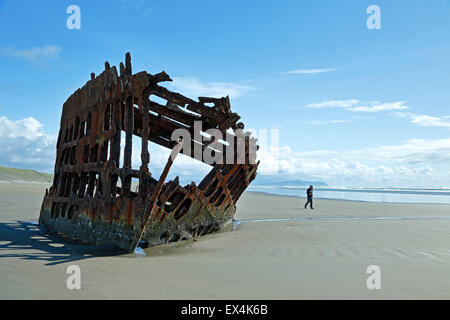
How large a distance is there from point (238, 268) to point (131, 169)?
255 centimetres

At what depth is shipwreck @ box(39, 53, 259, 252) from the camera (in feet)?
20.7

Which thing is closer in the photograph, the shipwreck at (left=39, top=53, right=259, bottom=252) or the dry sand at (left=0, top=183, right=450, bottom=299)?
the dry sand at (left=0, top=183, right=450, bottom=299)

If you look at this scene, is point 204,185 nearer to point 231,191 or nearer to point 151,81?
point 231,191

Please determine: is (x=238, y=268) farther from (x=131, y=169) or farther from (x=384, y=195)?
(x=384, y=195)

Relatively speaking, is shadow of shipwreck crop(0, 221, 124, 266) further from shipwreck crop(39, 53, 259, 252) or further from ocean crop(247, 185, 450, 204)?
ocean crop(247, 185, 450, 204)

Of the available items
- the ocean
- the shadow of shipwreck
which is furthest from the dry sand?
the ocean

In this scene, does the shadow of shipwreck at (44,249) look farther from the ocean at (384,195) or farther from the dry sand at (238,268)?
the ocean at (384,195)

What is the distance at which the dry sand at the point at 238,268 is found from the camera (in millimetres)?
3895

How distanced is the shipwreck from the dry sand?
43 centimetres

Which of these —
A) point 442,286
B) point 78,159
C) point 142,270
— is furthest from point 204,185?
point 442,286

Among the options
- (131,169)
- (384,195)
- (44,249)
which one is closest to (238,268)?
(131,169)

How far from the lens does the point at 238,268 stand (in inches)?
203

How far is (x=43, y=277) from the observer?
14.0 feet

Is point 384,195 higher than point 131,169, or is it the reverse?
point 131,169
